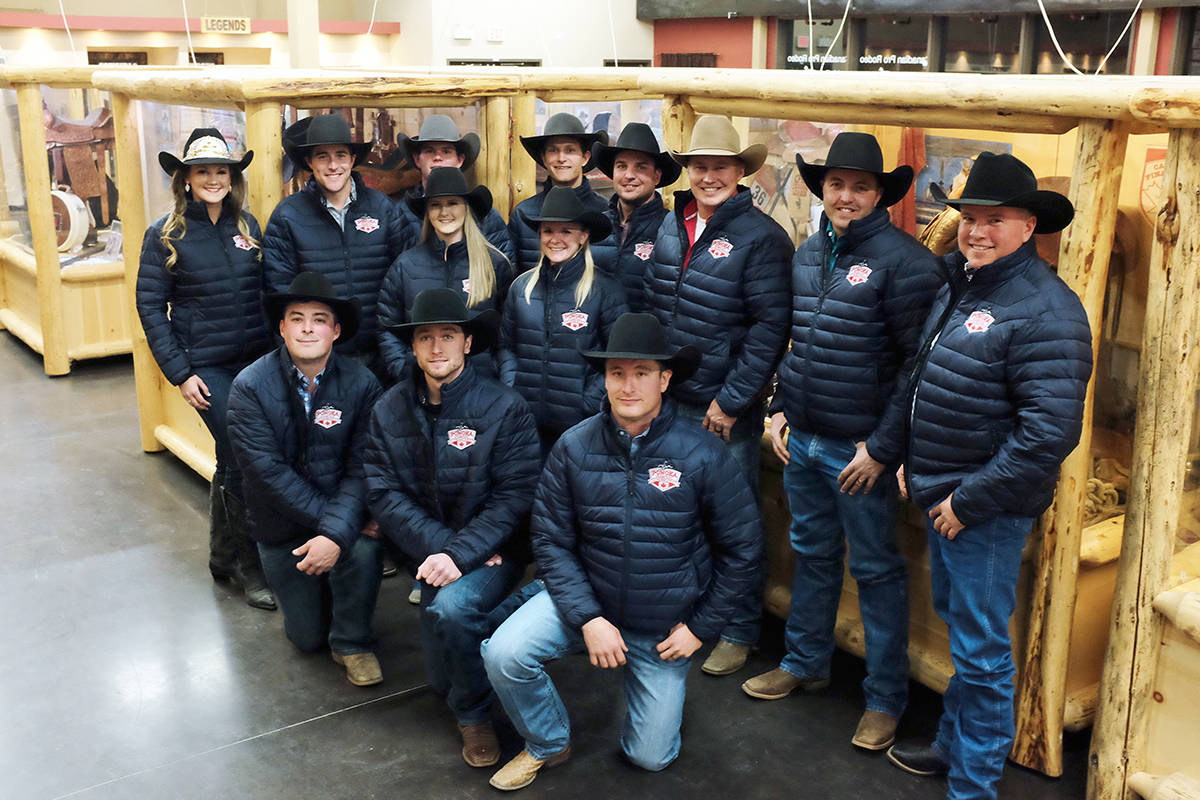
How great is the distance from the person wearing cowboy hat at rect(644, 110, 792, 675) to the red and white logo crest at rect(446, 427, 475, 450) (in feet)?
2.96

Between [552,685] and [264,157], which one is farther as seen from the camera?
[264,157]

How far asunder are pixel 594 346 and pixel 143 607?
2412 mm

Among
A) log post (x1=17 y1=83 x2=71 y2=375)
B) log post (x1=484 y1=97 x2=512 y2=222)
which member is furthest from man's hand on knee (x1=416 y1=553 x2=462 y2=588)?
log post (x1=17 y1=83 x2=71 y2=375)

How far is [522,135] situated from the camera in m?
6.44

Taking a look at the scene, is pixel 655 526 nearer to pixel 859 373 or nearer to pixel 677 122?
pixel 859 373

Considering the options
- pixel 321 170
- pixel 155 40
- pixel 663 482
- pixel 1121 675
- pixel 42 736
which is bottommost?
pixel 42 736

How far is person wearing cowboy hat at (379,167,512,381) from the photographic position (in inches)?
205

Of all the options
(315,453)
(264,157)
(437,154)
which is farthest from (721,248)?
(264,157)

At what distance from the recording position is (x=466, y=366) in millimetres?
4387

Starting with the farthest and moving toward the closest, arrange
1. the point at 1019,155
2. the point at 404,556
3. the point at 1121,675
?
the point at 1019,155 → the point at 404,556 → the point at 1121,675

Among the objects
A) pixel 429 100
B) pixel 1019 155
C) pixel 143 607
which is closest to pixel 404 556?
pixel 143 607

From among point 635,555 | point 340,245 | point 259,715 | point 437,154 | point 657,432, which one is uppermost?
point 437,154

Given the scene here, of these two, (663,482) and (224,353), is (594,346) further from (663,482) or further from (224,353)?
(224,353)

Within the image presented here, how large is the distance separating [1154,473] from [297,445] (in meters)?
3.17
